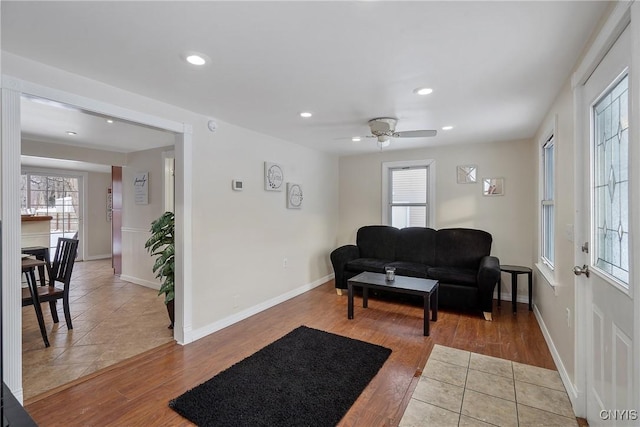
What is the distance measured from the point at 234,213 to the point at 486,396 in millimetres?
2932

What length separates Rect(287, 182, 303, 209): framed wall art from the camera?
4479 millimetres

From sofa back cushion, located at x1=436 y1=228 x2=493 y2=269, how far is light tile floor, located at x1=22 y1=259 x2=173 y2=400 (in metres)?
3.74

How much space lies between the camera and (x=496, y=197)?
14.8 feet

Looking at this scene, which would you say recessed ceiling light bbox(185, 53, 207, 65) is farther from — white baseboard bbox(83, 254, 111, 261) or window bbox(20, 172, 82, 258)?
white baseboard bbox(83, 254, 111, 261)

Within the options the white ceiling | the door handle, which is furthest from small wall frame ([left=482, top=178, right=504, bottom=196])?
A: the door handle

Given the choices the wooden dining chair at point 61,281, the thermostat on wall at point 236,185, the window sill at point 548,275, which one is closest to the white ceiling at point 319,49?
the thermostat on wall at point 236,185

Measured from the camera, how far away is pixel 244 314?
3.74 metres

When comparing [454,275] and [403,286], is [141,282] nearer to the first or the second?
[403,286]

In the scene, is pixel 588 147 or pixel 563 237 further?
pixel 563 237

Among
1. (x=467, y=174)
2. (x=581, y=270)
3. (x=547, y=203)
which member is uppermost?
(x=467, y=174)

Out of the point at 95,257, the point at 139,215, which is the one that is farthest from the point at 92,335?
the point at 95,257

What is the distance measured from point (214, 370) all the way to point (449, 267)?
3.35 metres

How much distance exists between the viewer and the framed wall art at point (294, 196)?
4479 mm

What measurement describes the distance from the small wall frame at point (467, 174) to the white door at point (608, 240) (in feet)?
8.97
